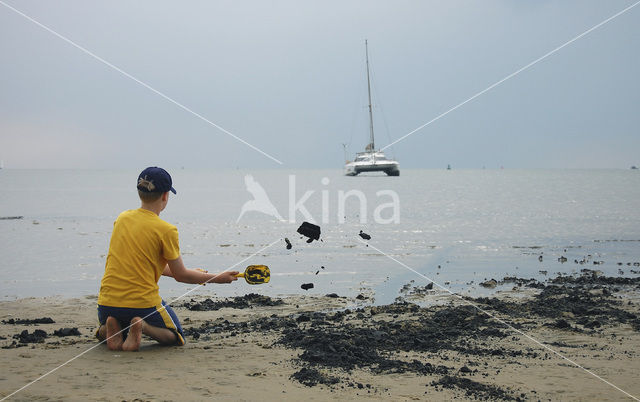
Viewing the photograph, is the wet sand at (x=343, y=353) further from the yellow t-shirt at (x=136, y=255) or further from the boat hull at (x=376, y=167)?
the boat hull at (x=376, y=167)

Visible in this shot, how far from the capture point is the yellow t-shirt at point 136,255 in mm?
5809

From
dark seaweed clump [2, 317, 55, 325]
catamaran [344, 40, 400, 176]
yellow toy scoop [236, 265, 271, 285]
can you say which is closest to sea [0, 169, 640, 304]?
dark seaweed clump [2, 317, 55, 325]

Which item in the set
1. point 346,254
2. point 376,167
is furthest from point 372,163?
point 346,254

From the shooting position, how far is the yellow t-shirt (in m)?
5.81

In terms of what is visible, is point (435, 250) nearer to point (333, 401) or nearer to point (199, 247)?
point (199, 247)

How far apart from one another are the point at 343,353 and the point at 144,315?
2.12 meters

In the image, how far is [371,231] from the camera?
22375 millimetres

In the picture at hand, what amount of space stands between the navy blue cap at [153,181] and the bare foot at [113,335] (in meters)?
1.42

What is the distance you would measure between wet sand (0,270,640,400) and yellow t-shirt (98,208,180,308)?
0.59 metres

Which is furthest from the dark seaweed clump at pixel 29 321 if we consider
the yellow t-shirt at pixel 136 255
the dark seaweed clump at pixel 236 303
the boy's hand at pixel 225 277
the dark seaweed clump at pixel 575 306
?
the dark seaweed clump at pixel 575 306

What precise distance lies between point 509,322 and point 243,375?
3987 mm

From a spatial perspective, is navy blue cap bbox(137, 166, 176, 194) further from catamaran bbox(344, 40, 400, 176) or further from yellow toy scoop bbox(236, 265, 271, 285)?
catamaran bbox(344, 40, 400, 176)

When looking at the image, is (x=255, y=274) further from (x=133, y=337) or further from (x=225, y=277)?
(x=133, y=337)

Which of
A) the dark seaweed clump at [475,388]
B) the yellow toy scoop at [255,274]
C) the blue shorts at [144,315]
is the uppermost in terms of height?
the yellow toy scoop at [255,274]
